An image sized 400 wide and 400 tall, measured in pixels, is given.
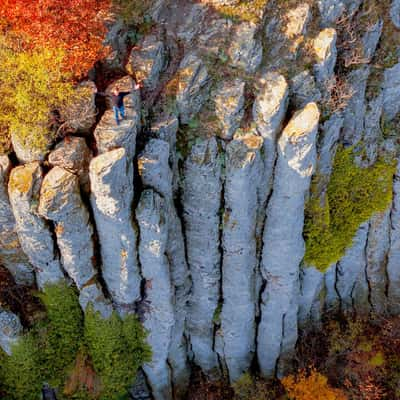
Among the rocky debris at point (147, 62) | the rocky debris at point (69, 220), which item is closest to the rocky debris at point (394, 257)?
the rocky debris at point (147, 62)

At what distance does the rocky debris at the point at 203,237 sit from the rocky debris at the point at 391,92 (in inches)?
409

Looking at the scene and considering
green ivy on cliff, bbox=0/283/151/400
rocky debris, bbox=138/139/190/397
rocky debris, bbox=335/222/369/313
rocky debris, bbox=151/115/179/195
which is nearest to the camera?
rocky debris, bbox=138/139/190/397

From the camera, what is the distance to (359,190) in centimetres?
2383

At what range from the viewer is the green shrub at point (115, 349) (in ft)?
67.5

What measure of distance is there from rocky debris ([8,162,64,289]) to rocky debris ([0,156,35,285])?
24.1 inches

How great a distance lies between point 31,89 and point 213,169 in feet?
25.1

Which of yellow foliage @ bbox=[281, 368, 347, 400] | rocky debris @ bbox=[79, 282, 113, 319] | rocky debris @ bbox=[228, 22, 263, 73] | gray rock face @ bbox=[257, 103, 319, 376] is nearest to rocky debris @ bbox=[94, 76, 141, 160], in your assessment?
rocky debris @ bbox=[228, 22, 263, 73]

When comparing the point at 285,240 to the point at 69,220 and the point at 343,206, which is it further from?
the point at 69,220

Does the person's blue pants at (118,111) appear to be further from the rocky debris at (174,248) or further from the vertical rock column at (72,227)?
the vertical rock column at (72,227)

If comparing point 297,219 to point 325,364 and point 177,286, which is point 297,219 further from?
point 325,364

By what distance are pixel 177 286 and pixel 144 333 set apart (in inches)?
111

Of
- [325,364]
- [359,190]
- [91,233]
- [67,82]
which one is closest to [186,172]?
[91,233]

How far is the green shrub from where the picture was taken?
20586 mm

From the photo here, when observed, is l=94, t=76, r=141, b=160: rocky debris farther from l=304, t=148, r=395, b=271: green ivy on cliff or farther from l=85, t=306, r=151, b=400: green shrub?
l=304, t=148, r=395, b=271: green ivy on cliff
